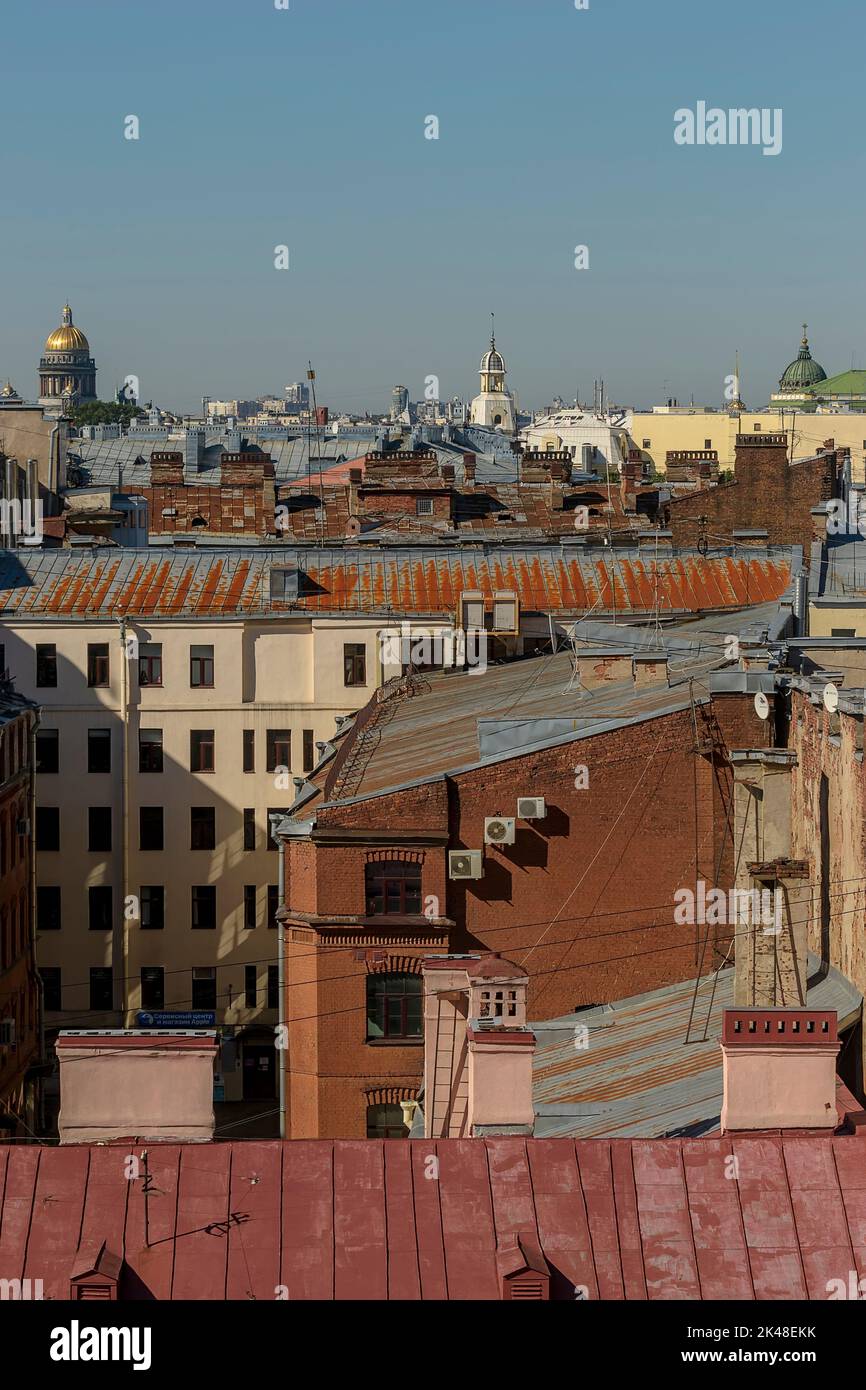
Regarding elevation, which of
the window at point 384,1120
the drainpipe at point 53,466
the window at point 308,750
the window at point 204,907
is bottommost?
the window at point 384,1120

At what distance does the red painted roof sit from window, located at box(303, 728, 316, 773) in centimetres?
3156

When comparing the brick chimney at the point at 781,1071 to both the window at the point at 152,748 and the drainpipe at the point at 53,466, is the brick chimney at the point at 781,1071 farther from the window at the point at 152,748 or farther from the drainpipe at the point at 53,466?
the drainpipe at the point at 53,466

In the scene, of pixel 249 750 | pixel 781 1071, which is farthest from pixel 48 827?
pixel 781 1071

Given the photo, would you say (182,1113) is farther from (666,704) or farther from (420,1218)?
(666,704)

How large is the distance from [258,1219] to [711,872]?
47.5ft

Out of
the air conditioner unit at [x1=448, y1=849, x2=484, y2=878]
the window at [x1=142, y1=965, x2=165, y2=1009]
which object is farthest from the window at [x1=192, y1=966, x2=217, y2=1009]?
the air conditioner unit at [x1=448, y1=849, x2=484, y2=878]

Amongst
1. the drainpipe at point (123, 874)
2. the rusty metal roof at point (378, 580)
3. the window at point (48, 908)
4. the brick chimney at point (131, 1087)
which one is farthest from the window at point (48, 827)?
the brick chimney at point (131, 1087)

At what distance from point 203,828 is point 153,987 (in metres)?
3.51

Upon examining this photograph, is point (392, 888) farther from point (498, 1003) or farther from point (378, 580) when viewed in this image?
point (378, 580)

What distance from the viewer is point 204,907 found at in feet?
164

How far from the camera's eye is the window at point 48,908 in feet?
164

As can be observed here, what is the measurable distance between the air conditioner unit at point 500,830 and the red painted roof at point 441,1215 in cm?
1220

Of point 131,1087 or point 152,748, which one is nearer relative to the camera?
point 131,1087

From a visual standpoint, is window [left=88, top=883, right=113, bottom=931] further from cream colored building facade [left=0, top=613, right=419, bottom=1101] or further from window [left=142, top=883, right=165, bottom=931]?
window [left=142, top=883, right=165, bottom=931]
